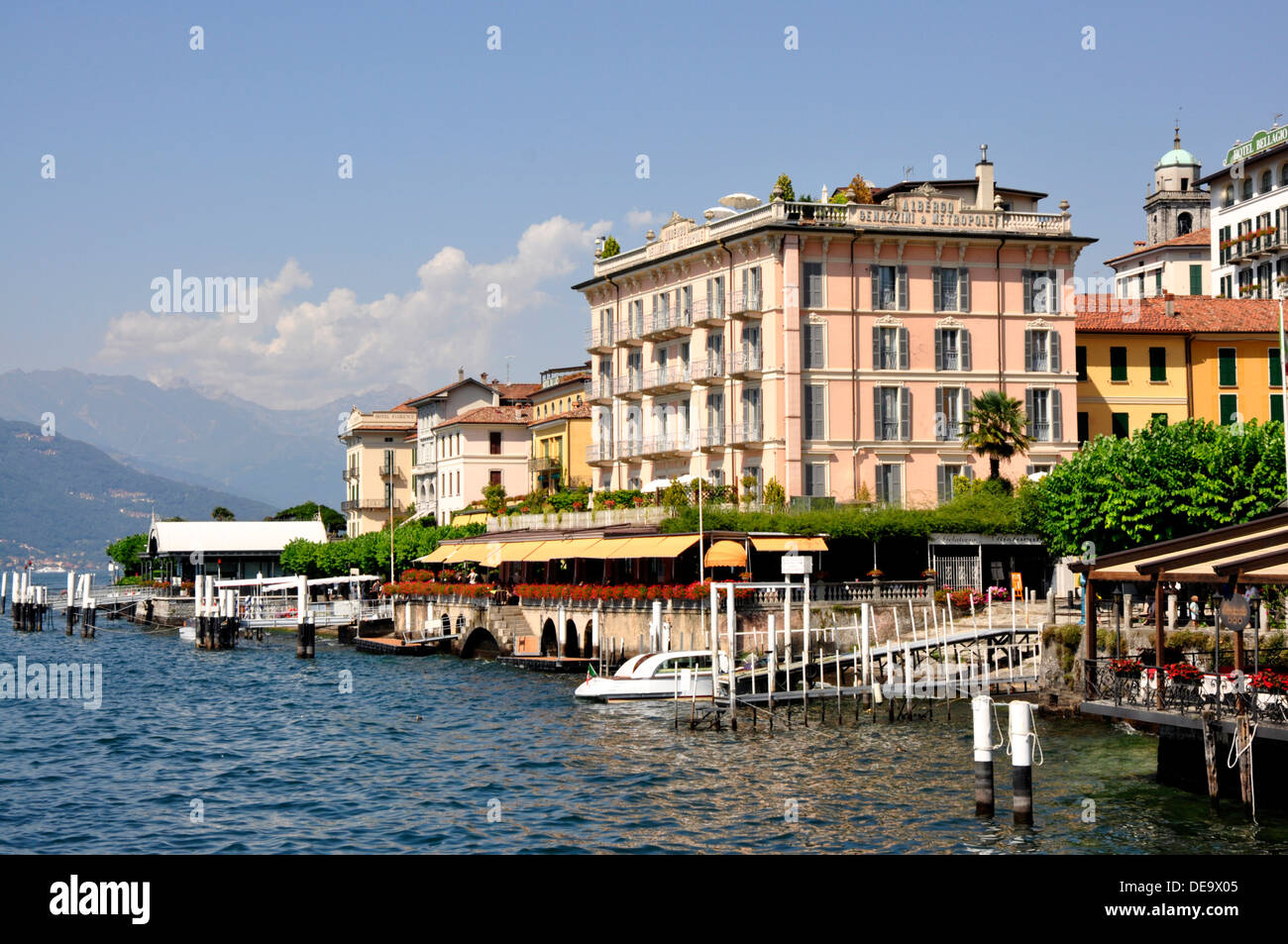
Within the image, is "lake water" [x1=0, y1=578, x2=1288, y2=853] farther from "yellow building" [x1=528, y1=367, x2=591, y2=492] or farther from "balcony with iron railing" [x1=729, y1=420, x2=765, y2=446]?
"yellow building" [x1=528, y1=367, x2=591, y2=492]

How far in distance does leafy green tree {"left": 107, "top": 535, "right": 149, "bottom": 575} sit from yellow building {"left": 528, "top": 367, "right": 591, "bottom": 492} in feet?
196

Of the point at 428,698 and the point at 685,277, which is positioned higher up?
the point at 685,277

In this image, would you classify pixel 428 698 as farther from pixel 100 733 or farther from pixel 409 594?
pixel 409 594

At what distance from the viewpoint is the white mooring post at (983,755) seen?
26766 millimetres

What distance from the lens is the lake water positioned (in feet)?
89.5

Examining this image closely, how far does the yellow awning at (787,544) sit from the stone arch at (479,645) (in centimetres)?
1794

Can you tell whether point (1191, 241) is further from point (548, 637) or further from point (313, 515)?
point (313, 515)

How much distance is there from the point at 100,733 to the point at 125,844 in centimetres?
1936

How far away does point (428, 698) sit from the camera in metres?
53.9

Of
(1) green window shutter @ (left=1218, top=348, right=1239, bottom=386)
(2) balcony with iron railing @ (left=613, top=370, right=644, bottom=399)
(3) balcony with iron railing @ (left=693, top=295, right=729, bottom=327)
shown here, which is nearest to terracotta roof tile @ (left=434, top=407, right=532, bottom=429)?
(2) balcony with iron railing @ (left=613, top=370, right=644, bottom=399)

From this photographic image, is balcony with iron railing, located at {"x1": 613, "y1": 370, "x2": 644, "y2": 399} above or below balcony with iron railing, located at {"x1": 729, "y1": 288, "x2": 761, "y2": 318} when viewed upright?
below

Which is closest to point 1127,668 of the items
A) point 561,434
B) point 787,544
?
point 787,544
